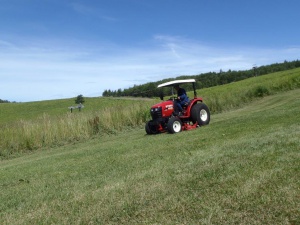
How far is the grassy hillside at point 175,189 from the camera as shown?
3488 mm

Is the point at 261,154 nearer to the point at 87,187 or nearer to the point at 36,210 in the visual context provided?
the point at 87,187

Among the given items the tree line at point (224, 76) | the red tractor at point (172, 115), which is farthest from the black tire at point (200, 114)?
the tree line at point (224, 76)

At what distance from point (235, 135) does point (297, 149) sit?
264 centimetres

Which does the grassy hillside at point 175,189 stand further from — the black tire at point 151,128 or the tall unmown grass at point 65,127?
the tall unmown grass at point 65,127

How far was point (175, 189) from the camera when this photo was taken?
4324 mm

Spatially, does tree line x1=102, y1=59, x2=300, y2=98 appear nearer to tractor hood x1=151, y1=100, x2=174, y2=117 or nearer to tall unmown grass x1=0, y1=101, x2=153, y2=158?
tall unmown grass x1=0, y1=101, x2=153, y2=158

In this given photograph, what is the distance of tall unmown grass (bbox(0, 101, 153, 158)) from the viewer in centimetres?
1384

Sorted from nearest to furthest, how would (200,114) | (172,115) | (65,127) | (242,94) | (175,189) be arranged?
(175,189)
(172,115)
(200,114)
(65,127)
(242,94)

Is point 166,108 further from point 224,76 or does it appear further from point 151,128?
point 224,76

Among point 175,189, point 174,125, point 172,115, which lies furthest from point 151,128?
point 175,189

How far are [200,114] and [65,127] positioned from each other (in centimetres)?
599

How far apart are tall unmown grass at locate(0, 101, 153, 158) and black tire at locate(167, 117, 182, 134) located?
4.98m

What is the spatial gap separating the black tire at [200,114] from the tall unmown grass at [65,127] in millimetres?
4904

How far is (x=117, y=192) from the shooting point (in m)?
4.53
